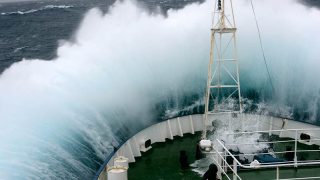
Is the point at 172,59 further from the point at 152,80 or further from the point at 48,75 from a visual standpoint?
the point at 48,75

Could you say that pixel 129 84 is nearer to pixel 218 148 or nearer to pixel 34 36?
pixel 218 148

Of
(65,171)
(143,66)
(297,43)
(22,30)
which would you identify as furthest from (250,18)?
(22,30)

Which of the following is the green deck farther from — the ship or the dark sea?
the dark sea

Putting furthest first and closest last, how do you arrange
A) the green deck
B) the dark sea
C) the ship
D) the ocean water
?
1. the dark sea
2. the ocean water
3. the green deck
4. the ship

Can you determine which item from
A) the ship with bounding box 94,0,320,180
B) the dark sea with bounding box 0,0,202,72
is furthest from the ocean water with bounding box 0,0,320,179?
the dark sea with bounding box 0,0,202,72

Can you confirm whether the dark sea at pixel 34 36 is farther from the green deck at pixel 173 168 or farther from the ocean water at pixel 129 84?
the green deck at pixel 173 168

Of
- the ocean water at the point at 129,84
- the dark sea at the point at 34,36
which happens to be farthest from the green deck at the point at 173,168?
the dark sea at the point at 34,36

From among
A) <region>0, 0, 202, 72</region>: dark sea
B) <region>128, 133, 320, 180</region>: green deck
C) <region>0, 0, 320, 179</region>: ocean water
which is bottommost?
<region>128, 133, 320, 180</region>: green deck
